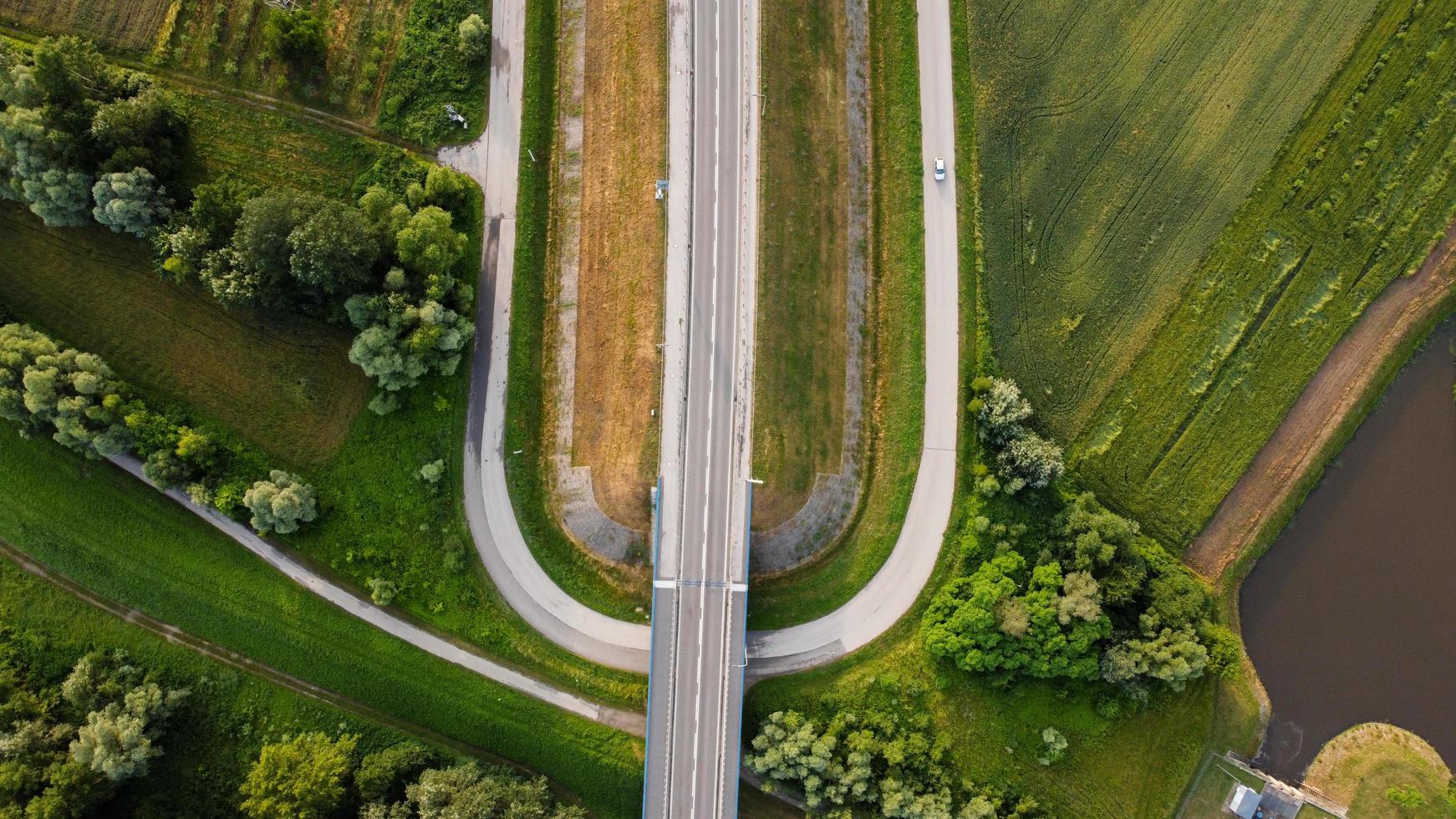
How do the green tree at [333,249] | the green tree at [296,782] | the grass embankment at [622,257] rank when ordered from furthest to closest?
the grass embankment at [622,257], the green tree at [296,782], the green tree at [333,249]

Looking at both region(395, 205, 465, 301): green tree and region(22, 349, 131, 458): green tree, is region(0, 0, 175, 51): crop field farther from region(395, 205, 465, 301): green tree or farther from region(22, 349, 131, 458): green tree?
region(395, 205, 465, 301): green tree

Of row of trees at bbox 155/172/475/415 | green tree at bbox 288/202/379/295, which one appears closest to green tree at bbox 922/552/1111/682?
row of trees at bbox 155/172/475/415

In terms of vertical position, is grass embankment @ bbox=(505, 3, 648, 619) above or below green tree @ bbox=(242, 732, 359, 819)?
above

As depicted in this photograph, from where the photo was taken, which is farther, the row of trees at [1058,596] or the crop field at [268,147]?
the crop field at [268,147]

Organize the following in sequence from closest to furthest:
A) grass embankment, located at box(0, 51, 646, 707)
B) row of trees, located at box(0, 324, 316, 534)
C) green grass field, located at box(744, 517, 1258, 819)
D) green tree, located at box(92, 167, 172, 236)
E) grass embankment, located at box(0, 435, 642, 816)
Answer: green tree, located at box(92, 167, 172, 236), row of trees, located at box(0, 324, 316, 534), grass embankment, located at box(0, 435, 642, 816), grass embankment, located at box(0, 51, 646, 707), green grass field, located at box(744, 517, 1258, 819)

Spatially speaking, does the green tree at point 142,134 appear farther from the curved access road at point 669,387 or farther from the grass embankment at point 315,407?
the curved access road at point 669,387

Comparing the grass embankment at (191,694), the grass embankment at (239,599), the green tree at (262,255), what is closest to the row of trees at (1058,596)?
the grass embankment at (239,599)

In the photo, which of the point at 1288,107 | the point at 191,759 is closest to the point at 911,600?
the point at 1288,107
